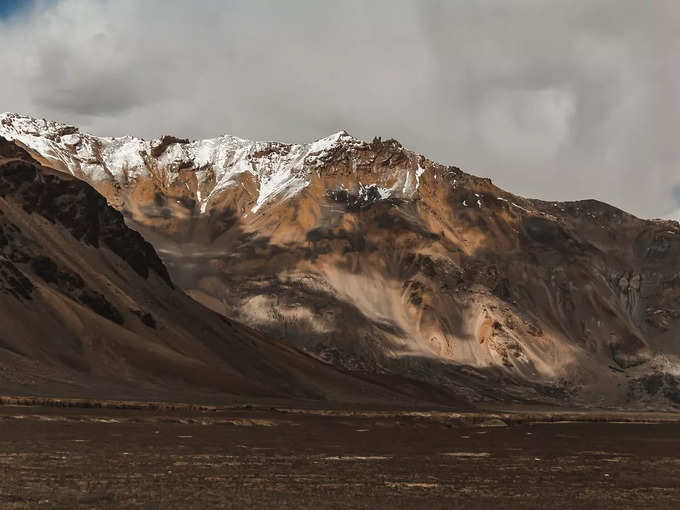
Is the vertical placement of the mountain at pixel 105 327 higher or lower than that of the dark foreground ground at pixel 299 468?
higher

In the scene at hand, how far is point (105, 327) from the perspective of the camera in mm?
136375

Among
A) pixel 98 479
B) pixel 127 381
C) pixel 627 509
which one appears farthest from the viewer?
pixel 127 381

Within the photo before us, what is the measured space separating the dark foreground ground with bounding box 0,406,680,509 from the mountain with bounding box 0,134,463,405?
37677mm

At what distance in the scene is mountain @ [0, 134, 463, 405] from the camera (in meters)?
120

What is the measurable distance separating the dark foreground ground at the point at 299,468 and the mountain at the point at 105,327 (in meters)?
37.7

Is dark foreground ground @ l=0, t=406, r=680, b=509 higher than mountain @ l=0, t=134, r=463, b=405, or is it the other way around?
mountain @ l=0, t=134, r=463, b=405

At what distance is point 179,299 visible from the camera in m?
177

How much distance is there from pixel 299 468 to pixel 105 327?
9602cm

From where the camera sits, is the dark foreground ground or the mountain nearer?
the dark foreground ground

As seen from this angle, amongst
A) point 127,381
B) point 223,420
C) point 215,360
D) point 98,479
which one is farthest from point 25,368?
point 98,479

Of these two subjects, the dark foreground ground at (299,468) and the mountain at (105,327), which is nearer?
the dark foreground ground at (299,468)

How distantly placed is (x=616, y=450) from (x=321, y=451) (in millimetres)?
24035

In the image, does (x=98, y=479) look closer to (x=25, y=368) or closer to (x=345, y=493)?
(x=345, y=493)

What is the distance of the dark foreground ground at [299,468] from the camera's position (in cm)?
3366
